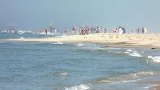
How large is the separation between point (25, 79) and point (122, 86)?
5371 mm

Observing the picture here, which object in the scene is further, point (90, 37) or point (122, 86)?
point (90, 37)

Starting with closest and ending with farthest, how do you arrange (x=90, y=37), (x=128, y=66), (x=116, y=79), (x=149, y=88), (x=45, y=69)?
(x=149, y=88) < (x=116, y=79) < (x=45, y=69) < (x=128, y=66) < (x=90, y=37)

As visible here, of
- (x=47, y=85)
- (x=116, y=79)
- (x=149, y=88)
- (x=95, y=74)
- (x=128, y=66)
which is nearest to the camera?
(x=149, y=88)

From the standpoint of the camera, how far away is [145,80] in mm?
19578

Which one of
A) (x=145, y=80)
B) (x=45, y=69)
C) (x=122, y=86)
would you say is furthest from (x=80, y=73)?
(x=122, y=86)

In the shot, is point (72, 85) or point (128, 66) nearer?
point (72, 85)

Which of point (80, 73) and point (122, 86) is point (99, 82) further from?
point (80, 73)

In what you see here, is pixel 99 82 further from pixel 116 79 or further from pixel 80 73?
pixel 80 73

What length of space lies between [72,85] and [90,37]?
51.4 metres

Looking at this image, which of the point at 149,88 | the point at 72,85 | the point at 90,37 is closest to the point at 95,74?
the point at 72,85

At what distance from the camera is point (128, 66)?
91.1 feet

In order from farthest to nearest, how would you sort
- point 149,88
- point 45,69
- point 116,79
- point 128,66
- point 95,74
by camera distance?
point 128,66
point 45,69
point 95,74
point 116,79
point 149,88

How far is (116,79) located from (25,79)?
419 centimetres

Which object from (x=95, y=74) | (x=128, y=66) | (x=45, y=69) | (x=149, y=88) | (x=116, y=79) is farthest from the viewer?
(x=128, y=66)
